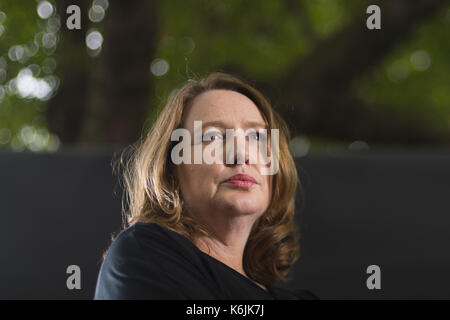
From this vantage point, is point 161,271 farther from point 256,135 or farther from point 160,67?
point 160,67

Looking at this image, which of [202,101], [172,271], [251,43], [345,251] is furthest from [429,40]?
[172,271]

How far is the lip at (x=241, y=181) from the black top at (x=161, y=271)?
0.17 m

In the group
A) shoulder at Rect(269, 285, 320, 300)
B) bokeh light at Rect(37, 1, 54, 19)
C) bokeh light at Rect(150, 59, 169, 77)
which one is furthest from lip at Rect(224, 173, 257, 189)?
bokeh light at Rect(37, 1, 54, 19)

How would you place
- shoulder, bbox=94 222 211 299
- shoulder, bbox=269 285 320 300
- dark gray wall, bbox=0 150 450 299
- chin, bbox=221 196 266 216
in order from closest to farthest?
shoulder, bbox=94 222 211 299 → chin, bbox=221 196 266 216 → shoulder, bbox=269 285 320 300 → dark gray wall, bbox=0 150 450 299

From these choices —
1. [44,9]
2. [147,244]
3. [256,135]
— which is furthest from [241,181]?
[44,9]

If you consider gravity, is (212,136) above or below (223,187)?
above

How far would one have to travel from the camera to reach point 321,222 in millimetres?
1955

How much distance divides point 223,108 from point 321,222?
3.19 feet

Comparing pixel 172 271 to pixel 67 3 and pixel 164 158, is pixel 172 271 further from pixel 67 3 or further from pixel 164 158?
pixel 67 3

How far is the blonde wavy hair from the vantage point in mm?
1147

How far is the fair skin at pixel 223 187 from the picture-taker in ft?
3.57

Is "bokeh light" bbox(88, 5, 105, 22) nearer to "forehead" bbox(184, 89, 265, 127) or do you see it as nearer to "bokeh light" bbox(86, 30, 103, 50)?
"bokeh light" bbox(86, 30, 103, 50)

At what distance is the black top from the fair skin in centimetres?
9

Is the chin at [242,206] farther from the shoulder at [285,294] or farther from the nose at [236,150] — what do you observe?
the shoulder at [285,294]
